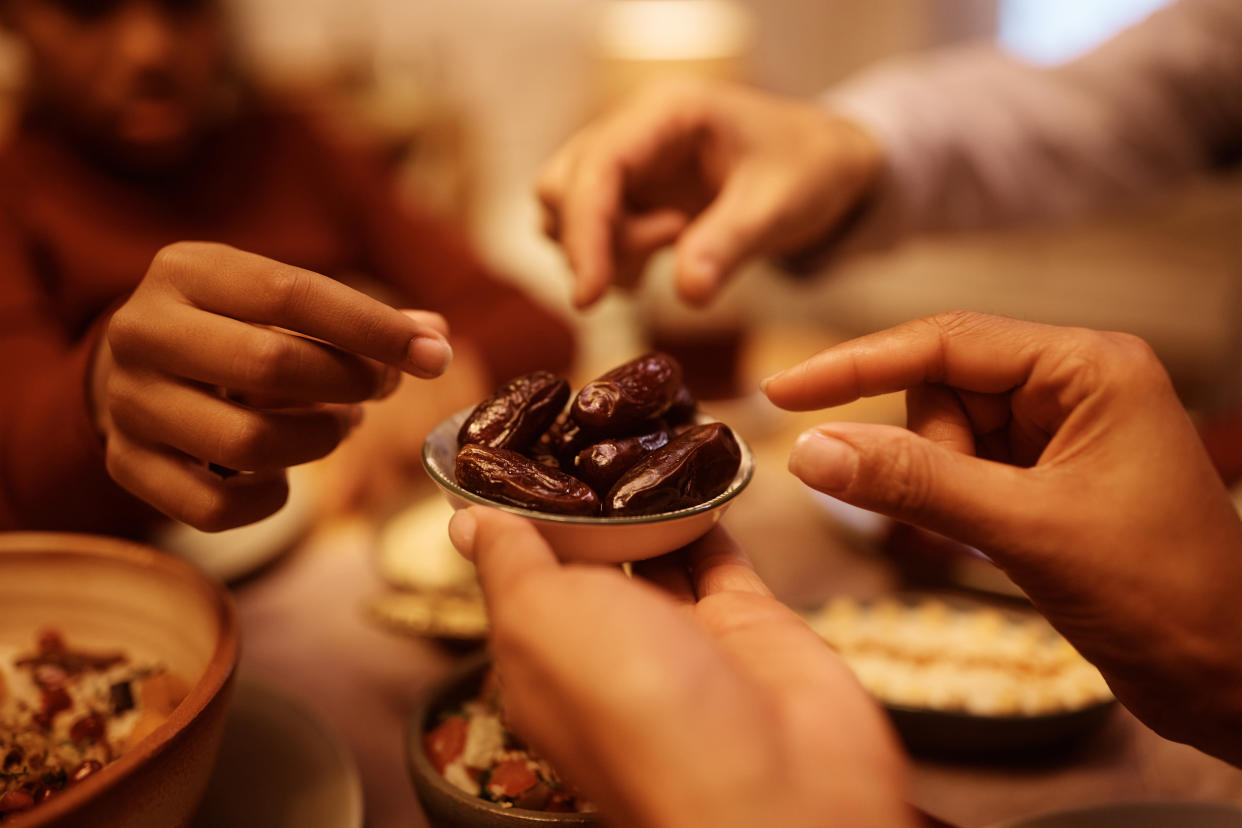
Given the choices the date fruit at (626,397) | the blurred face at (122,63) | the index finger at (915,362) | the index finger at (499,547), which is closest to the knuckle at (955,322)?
the index finger at (915,362)

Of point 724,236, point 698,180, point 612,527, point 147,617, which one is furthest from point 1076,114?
point 147,617

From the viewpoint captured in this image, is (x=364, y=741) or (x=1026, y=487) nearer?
(x=1026, y=487)

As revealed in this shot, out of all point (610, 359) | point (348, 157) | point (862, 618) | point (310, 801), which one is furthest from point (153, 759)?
point (348, 157)

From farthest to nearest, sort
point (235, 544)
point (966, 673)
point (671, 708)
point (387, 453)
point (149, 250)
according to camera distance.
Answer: point (149, 250), point (387, 453), point (235, 544), point (966, 673), point (671, 708)

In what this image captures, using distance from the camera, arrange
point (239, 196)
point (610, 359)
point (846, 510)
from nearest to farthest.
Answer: point (846, 510) < point (239, 196) < point (610, 359)

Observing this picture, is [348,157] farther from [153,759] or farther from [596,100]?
[153,759]

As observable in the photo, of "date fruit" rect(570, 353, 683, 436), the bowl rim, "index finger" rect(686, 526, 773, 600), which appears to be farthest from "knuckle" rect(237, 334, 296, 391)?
"index finger" rect(686, 526, 773, 600)

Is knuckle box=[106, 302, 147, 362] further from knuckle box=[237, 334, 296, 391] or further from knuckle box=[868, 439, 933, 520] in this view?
knuckle box=[868, 439, 933, 520]

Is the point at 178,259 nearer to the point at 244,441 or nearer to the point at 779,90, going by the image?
the point at 244,441
